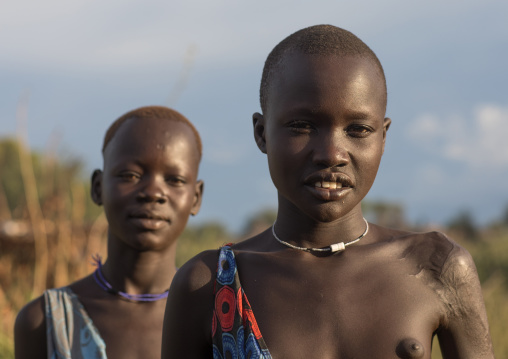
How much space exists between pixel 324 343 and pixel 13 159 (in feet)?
99.7

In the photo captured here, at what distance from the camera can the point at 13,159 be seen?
31016 mm

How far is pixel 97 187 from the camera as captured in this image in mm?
4469

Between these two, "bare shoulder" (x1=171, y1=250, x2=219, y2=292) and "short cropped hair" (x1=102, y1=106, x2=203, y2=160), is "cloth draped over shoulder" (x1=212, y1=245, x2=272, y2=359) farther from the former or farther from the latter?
"short cropped hair" (x1=102, y1=106, x2=203, y2=160)

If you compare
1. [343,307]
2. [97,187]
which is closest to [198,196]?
[97,187]

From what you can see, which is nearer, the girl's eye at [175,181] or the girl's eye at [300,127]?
the girl's eye at [300,127]

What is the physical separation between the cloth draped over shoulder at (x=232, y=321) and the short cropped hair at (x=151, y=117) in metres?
1.73

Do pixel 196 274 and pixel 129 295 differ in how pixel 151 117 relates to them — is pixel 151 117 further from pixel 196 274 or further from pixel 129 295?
pixel 196 274

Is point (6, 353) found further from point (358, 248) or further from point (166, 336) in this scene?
point (358, 248)

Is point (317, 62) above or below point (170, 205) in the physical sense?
above

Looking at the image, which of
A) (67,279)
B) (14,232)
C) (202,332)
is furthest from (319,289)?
(14,232)

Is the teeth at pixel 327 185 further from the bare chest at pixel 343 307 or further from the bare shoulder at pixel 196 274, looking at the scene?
the bare shoulder at pixel 196 274

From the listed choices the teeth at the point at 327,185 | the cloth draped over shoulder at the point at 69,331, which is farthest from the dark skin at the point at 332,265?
the cloth draped over shoulder at the point at 69,331

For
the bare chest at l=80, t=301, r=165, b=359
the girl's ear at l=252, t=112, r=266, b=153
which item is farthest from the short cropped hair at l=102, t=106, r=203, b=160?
the girl's ear at l=252, t=112, r=266, b=153

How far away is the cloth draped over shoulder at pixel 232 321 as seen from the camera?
8.29 feet
